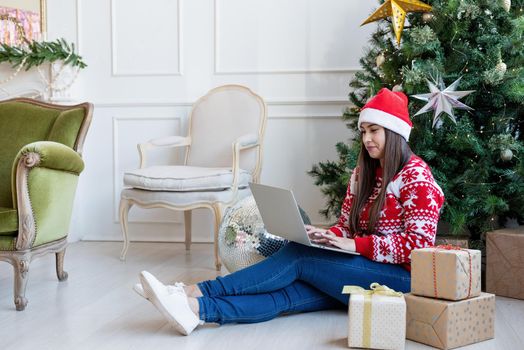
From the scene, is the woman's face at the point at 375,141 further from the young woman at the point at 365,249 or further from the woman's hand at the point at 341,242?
the woman's hand at the point at 341,242

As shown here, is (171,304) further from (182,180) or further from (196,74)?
(196,74)

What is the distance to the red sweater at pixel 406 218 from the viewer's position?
6.93 ft

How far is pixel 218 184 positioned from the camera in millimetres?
3410

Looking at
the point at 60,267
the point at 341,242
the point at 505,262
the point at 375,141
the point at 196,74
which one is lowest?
the point at 60,267

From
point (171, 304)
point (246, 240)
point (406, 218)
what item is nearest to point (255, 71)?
point (246, 240)

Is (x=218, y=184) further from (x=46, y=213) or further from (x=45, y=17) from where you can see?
(x=45, y=17)

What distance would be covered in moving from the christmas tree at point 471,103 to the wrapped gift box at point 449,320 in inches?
32.3

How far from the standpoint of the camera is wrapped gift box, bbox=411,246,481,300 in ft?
6.48

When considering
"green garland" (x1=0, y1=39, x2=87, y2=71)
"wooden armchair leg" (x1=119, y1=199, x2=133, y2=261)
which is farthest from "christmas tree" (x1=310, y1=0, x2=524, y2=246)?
"green garland" (x1=0, y1=39, x2=87, y2=71)

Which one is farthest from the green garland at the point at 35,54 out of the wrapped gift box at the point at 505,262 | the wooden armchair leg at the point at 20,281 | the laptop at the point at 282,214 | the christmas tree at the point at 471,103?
the wrapped gift box at the point at 505,262

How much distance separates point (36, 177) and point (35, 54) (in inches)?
63.0

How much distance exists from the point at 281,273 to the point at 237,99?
6.34ft

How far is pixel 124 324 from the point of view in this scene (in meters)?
2.31

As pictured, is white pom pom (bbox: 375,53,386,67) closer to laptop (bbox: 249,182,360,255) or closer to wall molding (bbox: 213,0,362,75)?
wall molding (bbox: 213,0,362,75)
